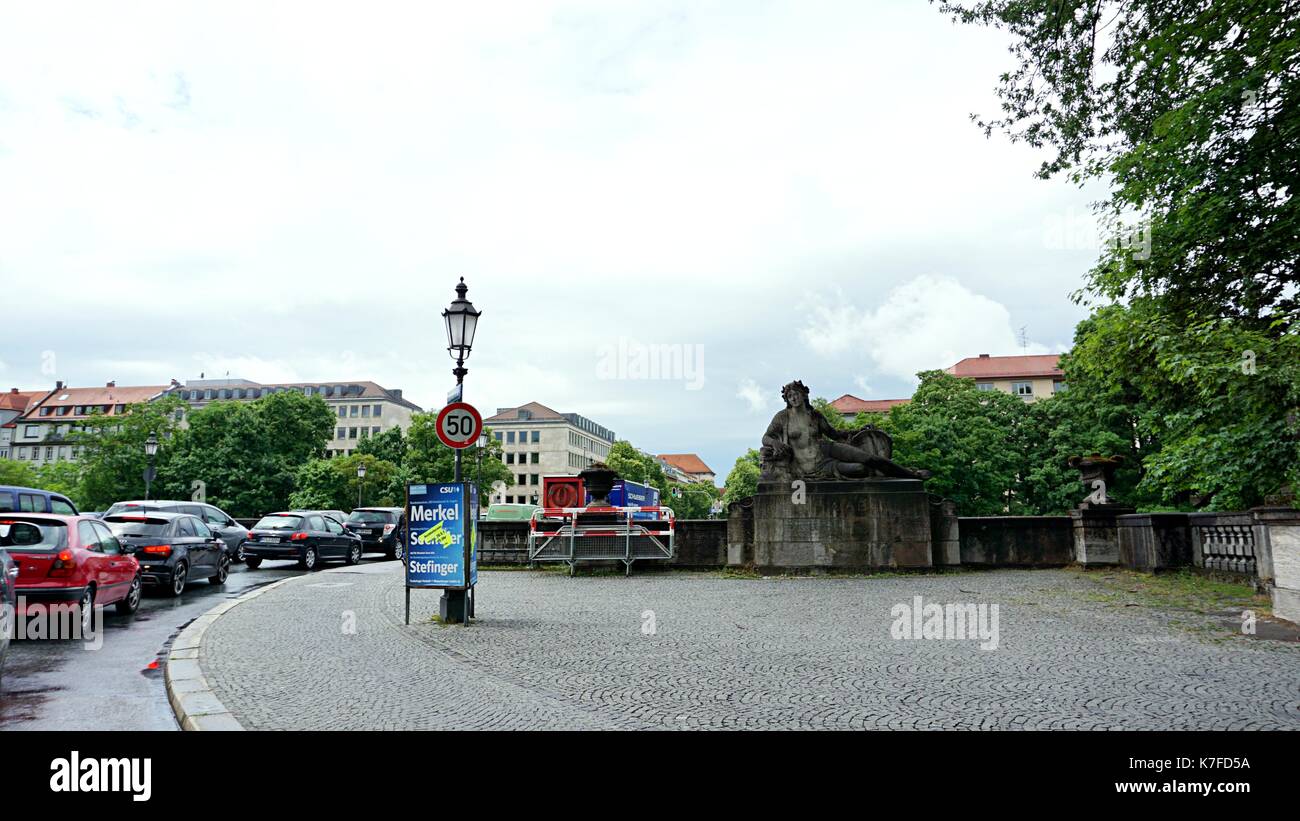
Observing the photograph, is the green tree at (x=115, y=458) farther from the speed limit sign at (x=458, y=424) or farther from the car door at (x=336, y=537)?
the speed limit sign at (x=458, y=424)

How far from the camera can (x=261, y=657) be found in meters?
7.88

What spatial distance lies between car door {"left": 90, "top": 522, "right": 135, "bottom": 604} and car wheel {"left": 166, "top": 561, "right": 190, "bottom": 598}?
2.88 metres

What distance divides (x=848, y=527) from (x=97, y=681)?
43.7 ft

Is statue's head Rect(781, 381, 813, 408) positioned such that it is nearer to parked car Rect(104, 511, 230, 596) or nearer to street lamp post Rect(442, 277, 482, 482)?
street lamp post Rect(442, 277, 482, 482)

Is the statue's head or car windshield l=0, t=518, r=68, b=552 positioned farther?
the statue's head

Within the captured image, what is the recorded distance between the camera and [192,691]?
6.39 meters

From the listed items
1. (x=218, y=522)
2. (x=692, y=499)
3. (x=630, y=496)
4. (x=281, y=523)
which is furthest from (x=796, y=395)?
(x=692, y=499)

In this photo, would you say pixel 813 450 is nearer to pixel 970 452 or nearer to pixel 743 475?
pixel 970 452

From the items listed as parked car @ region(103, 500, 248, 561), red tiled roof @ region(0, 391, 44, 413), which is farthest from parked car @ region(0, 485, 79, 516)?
red tiled roof @ region(0, 391, 44, 413)

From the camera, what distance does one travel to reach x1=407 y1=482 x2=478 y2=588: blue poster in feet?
34.2

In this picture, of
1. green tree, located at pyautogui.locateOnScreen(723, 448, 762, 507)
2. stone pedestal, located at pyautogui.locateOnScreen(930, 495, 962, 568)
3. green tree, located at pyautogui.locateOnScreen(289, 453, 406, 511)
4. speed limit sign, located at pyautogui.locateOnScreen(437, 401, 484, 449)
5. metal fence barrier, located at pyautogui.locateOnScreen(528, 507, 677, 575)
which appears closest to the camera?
speed limit sign, located at pyautogui.locateOnScreen(437, 401, 484, 449)

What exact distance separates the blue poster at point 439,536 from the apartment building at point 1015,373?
4106 inches
